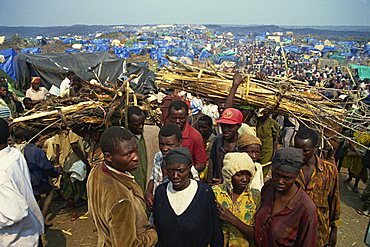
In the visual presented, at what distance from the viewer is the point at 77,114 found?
3998mm

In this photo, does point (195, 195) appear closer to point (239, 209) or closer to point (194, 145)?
point (239, 209)

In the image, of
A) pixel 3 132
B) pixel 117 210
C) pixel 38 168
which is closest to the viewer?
pixel 117 210

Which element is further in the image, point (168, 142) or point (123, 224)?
point (168, 142)

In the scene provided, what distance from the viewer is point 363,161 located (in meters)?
5.82

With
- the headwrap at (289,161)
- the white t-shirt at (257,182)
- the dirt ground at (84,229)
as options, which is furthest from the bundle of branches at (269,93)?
the dirt ground at (84,229)

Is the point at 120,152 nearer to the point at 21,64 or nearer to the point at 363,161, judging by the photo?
the point at 363,161

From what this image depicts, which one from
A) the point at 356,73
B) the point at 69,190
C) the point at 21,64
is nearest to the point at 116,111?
the point at 69,190

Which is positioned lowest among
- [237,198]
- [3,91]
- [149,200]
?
[3,91]

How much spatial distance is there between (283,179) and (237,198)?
1.62ft

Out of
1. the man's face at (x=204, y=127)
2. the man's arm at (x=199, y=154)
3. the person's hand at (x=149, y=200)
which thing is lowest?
the person's hand at (x=149, y=200)

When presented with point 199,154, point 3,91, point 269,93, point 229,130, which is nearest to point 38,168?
point 199,154

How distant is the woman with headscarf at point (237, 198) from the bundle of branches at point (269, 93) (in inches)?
54.2

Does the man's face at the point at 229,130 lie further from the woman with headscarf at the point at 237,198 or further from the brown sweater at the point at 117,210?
the brown sweater at the point at 117,210

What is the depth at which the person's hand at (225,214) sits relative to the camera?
2.40 metres
